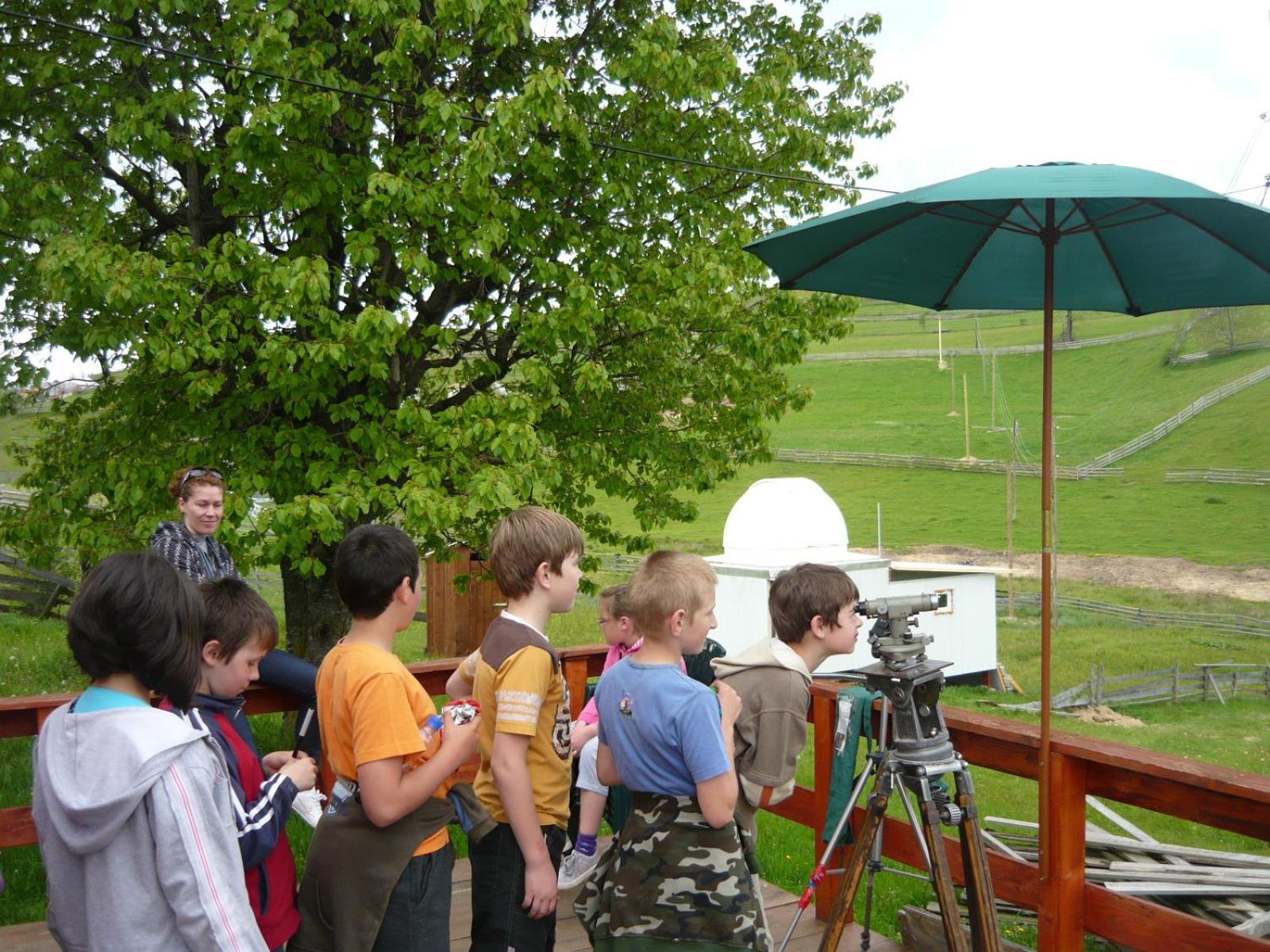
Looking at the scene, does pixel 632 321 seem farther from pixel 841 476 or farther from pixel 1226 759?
pixel 841 476

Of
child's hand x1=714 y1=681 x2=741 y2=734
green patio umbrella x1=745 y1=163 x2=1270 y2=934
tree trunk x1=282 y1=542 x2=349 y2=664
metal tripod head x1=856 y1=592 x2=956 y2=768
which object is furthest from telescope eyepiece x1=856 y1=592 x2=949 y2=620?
tree trunk x1=282 y1=542 x2=349 y2=664

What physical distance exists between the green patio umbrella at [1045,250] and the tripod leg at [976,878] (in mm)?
318

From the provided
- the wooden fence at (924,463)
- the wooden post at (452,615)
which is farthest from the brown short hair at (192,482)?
the wooden fence at (924,463)

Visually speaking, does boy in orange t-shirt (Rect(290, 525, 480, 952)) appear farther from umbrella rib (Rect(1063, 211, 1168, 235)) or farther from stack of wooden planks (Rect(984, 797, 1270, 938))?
stack of wooden planks (Rect(984, 797, 1270, 938))

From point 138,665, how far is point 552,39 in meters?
9.49

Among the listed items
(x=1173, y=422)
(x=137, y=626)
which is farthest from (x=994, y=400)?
(x=137, y=626)

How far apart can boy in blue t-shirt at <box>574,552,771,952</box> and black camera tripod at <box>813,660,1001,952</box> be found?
1.96 feet

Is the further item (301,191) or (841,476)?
(841,476)

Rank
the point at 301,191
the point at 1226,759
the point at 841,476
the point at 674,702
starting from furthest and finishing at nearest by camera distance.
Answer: the point at 841,476 → the point at 1226,759 → the point at 301,191 → the point at 674,702

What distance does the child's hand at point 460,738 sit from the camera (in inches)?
105

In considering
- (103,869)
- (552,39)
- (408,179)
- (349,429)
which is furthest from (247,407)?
(103,869)

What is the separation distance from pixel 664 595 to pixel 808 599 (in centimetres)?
68

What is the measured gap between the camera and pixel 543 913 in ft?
9.82

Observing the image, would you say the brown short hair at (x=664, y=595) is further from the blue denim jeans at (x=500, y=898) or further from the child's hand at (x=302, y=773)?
the child's hand at (x=302, y=773)
